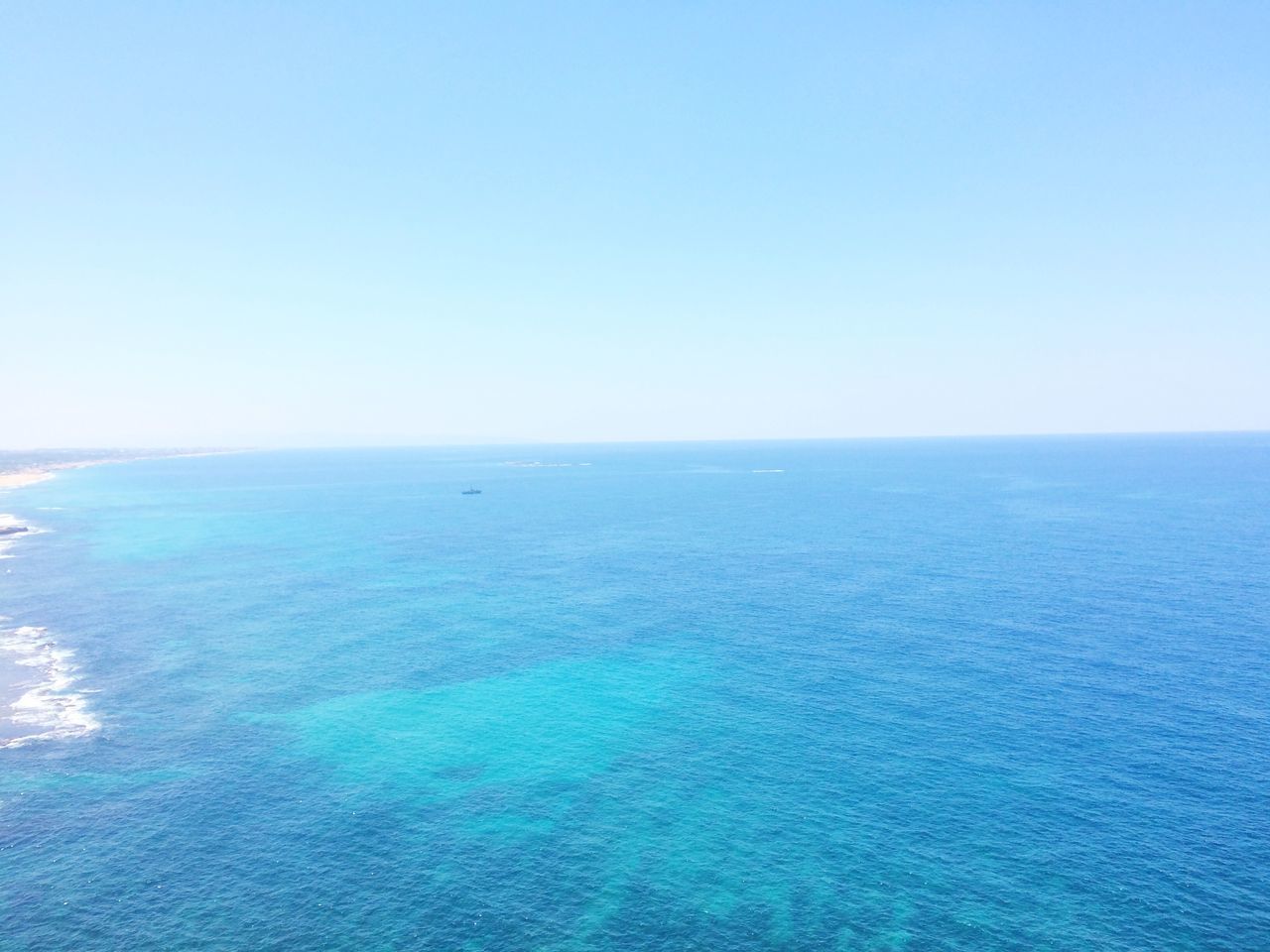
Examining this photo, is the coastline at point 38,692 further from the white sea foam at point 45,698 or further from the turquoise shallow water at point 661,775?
the turquoise shallow water at point 661,775

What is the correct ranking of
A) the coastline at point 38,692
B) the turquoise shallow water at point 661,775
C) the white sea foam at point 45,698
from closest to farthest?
the turquoise shallow water at point 661,775 < the white sea foam at point 45,698 < the coastline at point 38,692

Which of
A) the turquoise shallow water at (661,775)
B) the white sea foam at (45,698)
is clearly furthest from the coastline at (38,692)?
the turquoise shallow water at (661,775)

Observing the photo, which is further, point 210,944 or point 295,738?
point 295,738

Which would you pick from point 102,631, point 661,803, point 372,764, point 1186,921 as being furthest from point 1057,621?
point 102,631

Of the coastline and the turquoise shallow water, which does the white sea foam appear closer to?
the coastline

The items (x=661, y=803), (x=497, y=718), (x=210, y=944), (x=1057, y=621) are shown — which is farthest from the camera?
(x=1057, y=621)

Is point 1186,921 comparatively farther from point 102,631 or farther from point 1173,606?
point 102,631
